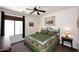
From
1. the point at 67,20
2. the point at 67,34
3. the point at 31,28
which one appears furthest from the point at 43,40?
the point at 67,20

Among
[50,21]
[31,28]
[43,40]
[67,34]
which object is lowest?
[43,40]

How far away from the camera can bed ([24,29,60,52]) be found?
144 cm

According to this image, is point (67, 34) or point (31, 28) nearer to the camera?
point (67, 34)

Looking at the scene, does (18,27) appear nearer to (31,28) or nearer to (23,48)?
(31,28)

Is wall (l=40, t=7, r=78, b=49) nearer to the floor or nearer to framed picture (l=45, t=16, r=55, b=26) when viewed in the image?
framed picture (l=45, t=16, r=55, b=26)

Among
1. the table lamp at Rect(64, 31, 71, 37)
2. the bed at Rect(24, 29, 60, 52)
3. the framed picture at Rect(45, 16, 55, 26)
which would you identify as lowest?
the bed at Rect(24, 29, 60, 52)

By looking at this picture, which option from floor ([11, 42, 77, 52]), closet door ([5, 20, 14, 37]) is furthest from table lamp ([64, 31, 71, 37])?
closet door ([5, 20, 14, 37])

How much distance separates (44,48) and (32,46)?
0.79 feet

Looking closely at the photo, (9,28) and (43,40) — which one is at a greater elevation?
(9,28)

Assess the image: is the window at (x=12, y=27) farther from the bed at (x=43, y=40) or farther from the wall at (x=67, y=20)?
the wall at (x=67, y=20)

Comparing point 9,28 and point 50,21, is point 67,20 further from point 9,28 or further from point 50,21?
point 9,28

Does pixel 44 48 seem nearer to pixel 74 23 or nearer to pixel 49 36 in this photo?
pixel 49 36

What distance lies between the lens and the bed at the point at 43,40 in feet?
4.71

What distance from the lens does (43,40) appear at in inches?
58.6
